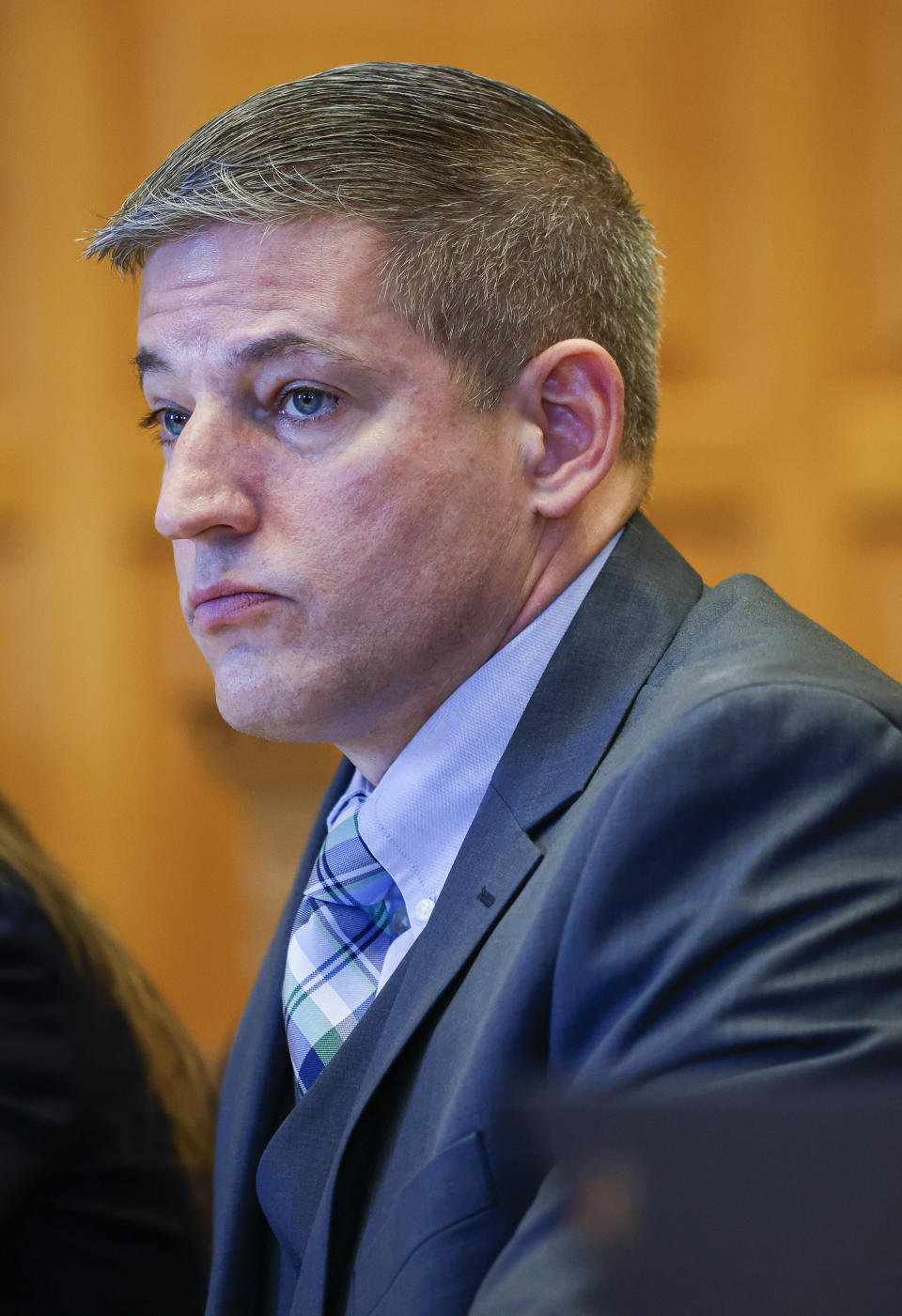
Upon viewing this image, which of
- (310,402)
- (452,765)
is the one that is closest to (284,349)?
(310,402)

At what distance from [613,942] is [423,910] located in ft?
0.86

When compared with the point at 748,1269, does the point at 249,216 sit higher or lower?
higher

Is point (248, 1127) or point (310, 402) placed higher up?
point (310, 402)

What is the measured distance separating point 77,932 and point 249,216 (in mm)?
610

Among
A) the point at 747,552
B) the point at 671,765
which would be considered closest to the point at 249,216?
the point at 671,765

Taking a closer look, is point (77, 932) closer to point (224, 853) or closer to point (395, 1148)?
point (395, 1148)

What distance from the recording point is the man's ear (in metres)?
0.88

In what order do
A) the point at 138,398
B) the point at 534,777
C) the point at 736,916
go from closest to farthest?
the point at 736,916
the point at 534,777
the point at 138,398

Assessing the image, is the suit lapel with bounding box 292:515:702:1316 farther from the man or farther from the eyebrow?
the eyebrow

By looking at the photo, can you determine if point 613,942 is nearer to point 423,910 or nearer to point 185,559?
point 423,910

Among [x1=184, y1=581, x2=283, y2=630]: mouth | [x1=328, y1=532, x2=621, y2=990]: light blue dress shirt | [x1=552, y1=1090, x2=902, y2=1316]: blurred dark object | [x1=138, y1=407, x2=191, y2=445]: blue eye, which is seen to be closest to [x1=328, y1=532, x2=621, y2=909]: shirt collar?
[x1=328, y1=532, x2=621, y2=990]: light blue dress shirt

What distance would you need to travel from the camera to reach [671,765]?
1.96 ft

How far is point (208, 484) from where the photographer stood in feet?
2.74

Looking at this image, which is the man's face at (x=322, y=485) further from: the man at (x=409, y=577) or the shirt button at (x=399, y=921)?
the shirt button at (x=399, y=921)
